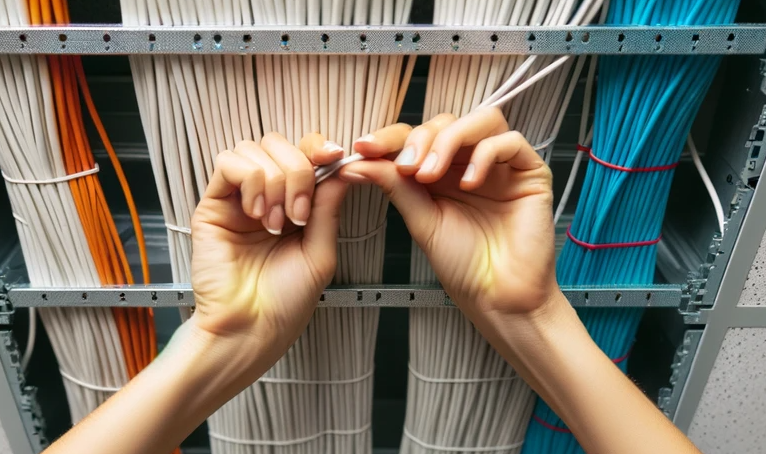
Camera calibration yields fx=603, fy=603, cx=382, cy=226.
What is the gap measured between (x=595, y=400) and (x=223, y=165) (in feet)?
2.15

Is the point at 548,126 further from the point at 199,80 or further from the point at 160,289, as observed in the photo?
the point at 160,289

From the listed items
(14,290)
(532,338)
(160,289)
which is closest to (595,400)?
(532,338)

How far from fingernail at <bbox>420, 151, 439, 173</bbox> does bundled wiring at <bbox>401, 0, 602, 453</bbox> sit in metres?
0.17

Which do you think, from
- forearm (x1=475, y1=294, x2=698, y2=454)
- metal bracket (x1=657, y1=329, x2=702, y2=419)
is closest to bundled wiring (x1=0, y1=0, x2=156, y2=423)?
forearm (x1=475, y1=294, x2=698, y2=454)

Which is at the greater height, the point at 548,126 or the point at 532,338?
the point at 548,126

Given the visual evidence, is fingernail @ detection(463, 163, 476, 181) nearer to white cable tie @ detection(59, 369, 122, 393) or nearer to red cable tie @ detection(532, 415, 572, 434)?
red cable tie @ detection(532, 415, 572, 434)

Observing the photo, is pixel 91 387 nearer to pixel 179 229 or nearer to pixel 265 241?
pixel 179 229

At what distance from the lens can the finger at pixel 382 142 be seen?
2.74ft

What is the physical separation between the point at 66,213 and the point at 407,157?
2.01 ft

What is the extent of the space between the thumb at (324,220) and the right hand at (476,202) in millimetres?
41

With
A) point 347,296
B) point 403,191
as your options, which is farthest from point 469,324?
point 403,191

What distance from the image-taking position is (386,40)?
2.88 ft

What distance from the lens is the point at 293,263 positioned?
0.94m

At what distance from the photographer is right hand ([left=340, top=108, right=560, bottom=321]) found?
83 cm
